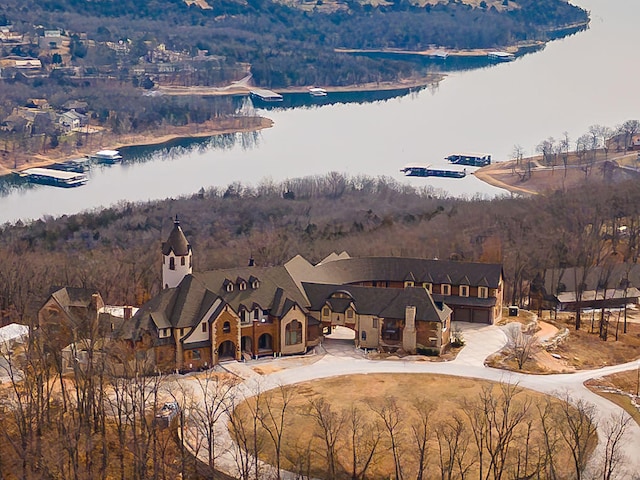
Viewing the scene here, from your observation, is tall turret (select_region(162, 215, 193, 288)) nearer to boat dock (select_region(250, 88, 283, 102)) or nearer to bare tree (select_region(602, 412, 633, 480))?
bare tree (select_region(602, 412, 633, 480))

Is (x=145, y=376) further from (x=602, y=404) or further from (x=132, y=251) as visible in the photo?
(x=132, y=251)

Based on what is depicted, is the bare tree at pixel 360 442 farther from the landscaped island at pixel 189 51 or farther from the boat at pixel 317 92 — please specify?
the boat at pixel 317 92

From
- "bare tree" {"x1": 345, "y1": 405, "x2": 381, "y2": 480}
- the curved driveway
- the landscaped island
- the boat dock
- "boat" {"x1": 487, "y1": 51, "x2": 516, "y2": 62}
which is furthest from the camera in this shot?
"boat" {"x1": 487, "y1": 51, "x2": 516, "y2": 62}

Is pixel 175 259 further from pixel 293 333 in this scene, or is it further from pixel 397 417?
pixel 397 417

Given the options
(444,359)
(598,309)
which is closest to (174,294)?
(444,359)

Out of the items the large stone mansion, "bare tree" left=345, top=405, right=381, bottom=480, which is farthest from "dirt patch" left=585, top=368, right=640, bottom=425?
"bare tree" left=345, top=405, right=381, bottom=480
